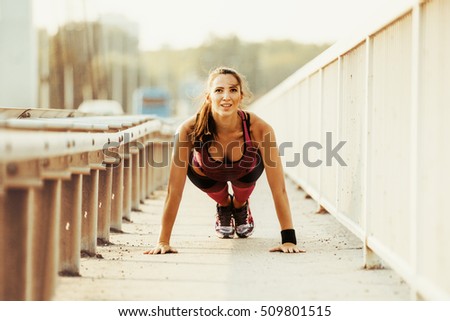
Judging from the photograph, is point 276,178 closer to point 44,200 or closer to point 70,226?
point 70,226

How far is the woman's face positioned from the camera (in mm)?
6734

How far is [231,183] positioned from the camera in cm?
729

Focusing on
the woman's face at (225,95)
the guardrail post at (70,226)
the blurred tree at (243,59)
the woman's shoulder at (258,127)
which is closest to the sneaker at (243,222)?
the woman's shoulder at (258,127)

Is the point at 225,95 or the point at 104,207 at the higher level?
the point at 225,95

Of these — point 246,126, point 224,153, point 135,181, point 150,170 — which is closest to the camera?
point 246,126

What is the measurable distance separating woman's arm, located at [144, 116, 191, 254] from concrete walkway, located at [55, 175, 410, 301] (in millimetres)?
141

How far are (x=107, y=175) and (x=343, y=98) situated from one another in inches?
79.5

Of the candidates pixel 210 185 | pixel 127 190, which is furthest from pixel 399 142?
pixel 127 190

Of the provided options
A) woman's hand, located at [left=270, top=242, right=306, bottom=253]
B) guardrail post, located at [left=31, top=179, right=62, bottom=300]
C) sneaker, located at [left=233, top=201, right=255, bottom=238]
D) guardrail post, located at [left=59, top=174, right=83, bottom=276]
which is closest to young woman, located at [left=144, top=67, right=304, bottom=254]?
woman's hand, located at [left=270, top=242, right=306, bottom=253]

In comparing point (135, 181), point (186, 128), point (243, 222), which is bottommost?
point (243, 222)

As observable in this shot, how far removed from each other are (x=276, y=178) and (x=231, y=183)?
1.98 ft

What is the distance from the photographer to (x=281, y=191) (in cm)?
677
